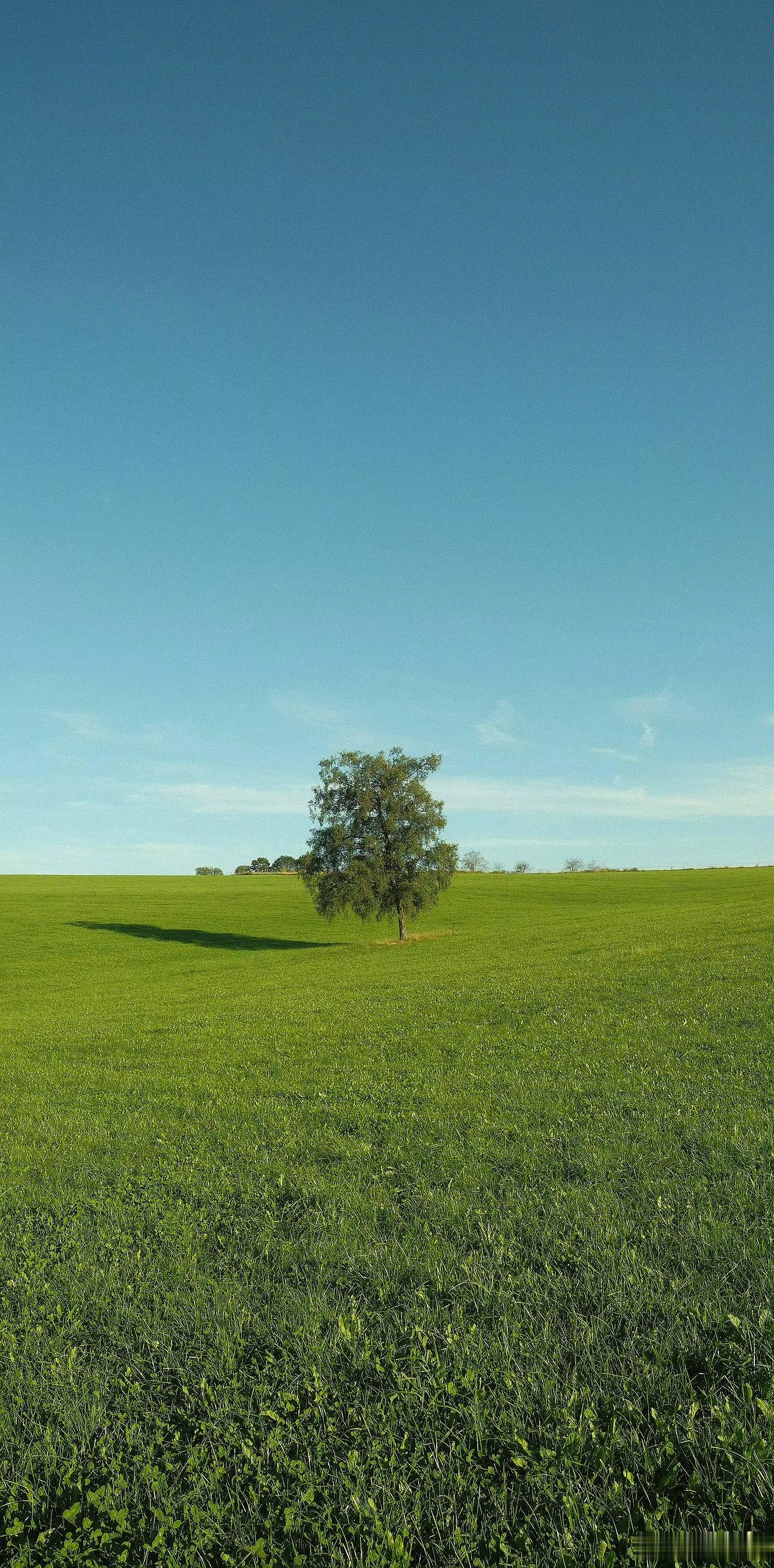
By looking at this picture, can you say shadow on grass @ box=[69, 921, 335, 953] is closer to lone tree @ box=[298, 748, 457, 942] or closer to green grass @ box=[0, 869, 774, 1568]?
lone tree @ box=[298, 748, 457, 942]

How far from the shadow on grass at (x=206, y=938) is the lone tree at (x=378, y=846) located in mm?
4680

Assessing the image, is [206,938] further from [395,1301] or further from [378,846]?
[395,1301]

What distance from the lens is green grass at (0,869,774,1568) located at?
428cm

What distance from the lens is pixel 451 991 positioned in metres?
23.8

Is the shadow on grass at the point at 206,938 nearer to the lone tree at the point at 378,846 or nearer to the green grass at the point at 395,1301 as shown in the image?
the lone tree at the point at 378,846

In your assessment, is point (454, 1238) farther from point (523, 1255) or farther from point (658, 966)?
point (658, 966)

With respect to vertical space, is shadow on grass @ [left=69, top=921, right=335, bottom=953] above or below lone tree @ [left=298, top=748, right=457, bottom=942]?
below

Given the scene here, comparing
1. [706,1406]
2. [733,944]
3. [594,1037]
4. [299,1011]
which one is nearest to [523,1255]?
[706,1406]

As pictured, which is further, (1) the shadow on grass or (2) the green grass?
(1) the shadow on grass

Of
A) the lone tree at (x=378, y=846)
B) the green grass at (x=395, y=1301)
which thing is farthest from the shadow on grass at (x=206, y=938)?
the green grass at (x=395, y=1301)

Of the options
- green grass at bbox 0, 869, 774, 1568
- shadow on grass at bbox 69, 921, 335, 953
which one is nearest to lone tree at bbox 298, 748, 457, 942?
shadow on grass at bbox 69, 921, 335, 953

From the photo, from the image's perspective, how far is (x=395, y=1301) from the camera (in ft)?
20.2

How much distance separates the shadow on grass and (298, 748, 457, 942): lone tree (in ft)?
15.4

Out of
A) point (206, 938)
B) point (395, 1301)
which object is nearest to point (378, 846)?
point (206, 938)
